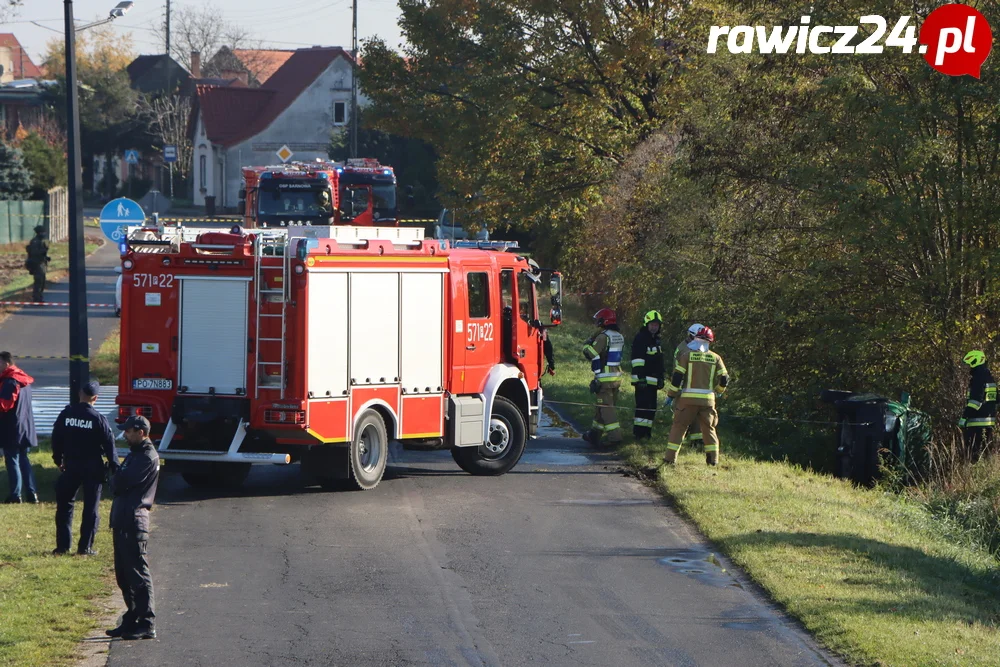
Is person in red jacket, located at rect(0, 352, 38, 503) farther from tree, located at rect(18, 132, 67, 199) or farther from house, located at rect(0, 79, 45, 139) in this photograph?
house, located at rect(0, 79, 45, 139)

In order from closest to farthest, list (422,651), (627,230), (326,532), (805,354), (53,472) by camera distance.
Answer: (422,651) < (326,532) < (53,472) < (805,354) < (627,230)

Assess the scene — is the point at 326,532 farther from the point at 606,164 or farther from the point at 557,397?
the point at 606,164

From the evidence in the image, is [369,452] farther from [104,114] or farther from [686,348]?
[104,114]

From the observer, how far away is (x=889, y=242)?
17672 millimetres

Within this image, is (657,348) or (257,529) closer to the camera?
(257,529)

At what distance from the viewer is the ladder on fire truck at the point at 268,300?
1320 centimetres

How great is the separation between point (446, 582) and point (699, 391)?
6212 millimetres

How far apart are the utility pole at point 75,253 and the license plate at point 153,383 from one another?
2.17 meters

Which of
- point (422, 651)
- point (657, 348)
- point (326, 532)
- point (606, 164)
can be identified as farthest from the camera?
point (606, 164)

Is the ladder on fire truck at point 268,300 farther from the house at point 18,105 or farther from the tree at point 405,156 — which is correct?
the house at point 18,105

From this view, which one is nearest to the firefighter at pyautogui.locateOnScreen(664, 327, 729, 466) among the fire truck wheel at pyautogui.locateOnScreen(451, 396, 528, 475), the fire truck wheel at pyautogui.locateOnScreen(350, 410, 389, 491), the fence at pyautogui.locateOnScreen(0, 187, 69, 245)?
the fire truck wheel at pyautogui.locateOnScreen(451, 396, 528, 475)

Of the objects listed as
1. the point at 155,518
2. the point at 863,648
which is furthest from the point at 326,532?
the point at 863,648

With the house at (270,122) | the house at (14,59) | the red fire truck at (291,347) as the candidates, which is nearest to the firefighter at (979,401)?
the red fire truck at (291,347)

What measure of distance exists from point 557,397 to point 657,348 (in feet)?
17.7
